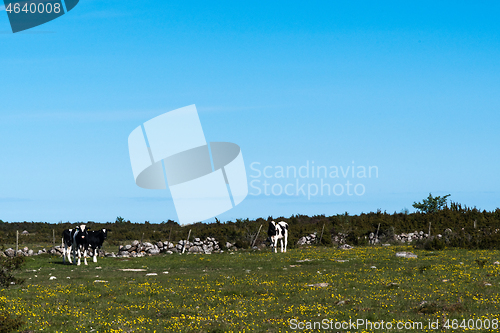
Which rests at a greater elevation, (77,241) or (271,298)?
(77,241)

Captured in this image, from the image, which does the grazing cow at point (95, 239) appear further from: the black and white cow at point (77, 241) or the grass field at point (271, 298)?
the grass field at point (271, 298)

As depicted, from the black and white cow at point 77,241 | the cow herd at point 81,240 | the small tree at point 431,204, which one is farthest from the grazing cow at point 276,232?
the small tree at point 431,204

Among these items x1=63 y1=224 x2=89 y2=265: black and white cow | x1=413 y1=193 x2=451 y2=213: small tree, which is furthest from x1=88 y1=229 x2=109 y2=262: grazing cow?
x1=413 y1=193 x2=451 y2=213: small tree

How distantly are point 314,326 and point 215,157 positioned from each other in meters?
31.5

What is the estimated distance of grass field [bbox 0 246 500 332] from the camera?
15875 mm

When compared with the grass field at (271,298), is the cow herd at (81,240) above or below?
above

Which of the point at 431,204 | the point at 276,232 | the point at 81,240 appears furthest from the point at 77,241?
the point at 431,204

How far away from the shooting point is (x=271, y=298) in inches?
788

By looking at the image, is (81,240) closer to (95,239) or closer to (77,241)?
(77,241)

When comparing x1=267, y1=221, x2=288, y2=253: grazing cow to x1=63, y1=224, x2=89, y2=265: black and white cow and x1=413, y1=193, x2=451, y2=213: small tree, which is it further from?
x1=413, y1=193, x2=451, y2=213: small tree

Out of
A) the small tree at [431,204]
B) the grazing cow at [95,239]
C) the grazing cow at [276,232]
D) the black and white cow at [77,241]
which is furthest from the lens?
A: the small tree at [431,204]

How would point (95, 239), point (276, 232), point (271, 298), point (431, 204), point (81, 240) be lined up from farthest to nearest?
point (431, 204)
point (276, 232)
point (95, 239)
point (81, 240)
point (271, 298)

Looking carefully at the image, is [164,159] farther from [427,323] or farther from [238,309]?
[427,323]

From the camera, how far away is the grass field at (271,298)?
15.9m
